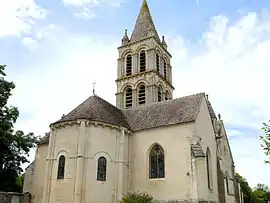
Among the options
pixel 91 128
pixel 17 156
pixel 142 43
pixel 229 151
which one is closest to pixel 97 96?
pixel 91 128

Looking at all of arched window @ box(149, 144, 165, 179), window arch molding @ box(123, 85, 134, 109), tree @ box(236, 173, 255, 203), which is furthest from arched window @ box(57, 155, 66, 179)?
tree @ box(236, 173, 255, 203)

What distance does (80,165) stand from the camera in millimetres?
21391

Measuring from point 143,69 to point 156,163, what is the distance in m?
19.5

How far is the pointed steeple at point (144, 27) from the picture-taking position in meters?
42.8

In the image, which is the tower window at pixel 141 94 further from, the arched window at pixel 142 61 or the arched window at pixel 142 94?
the arched window at pixel 142 61

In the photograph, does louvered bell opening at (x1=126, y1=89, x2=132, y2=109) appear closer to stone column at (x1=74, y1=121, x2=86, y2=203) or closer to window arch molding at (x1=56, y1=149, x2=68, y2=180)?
stone column at (x1=74, y1=121, x2=86, y2=203)

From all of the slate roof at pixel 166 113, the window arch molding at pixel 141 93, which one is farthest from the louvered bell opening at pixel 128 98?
the slate roof at pixel 166 113

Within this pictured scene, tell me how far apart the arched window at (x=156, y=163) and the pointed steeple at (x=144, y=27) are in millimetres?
21614

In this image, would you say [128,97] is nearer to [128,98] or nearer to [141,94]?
[128,98]

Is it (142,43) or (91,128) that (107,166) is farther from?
(142,43)

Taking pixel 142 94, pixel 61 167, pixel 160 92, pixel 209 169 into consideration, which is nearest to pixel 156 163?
pixel 209 169

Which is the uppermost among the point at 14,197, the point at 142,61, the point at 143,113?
the point at 142,61

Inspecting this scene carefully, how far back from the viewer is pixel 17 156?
29.0 meters

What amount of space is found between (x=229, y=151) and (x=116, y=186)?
13.9m
